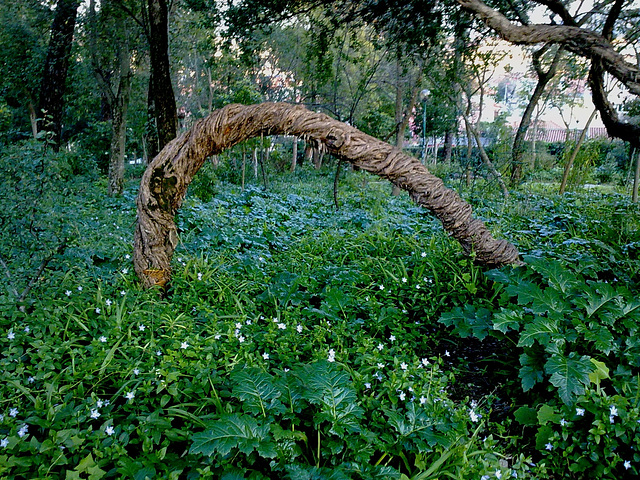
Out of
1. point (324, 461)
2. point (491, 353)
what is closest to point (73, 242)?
point (324, 461)

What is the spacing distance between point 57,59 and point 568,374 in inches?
389

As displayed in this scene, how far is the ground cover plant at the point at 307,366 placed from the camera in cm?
176

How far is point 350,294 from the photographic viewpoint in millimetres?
3297

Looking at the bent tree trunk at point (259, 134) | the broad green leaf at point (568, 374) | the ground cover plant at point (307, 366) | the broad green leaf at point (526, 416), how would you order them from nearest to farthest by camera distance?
the ground cover plant at point (307, 366)
the broad green leaf at point (568, 374)
the broad green leaf at point (526, 416)
the bent tree trunk at point (259, 134)

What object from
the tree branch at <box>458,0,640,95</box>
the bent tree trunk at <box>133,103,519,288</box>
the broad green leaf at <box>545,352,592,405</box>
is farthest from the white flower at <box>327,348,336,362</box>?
the tree branch at <box>458,0,640,95</box>

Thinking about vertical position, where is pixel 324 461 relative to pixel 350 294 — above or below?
below

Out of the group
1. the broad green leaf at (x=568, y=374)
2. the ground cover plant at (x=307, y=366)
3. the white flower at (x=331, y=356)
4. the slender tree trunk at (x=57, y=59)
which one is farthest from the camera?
the slender tree trunk at (x=57, y=59)

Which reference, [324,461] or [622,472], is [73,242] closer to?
[324,461]

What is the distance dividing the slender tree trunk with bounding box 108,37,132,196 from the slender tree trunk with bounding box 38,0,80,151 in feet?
3.54

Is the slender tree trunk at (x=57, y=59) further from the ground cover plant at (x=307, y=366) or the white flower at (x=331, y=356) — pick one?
the white flower at (x=331, y=356)

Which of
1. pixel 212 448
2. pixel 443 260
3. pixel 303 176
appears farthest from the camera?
pixel 303 176

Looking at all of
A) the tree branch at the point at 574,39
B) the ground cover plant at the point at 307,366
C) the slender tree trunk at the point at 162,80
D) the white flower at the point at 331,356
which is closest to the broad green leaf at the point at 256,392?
the ground cover plant at the point at 307,366

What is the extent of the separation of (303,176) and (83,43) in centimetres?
808

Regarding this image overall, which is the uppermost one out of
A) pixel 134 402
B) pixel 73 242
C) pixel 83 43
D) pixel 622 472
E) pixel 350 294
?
pixel 83 43
